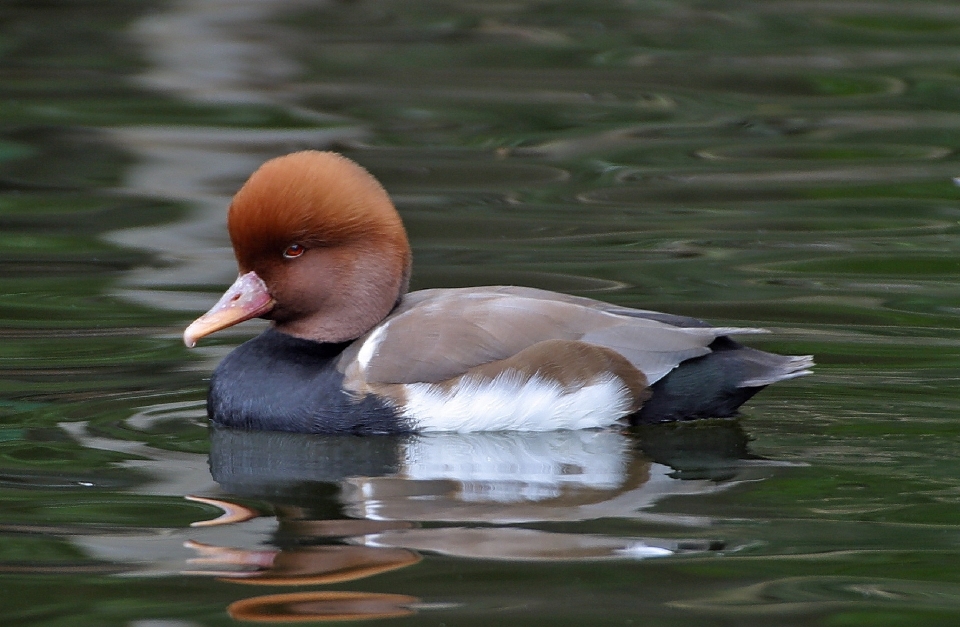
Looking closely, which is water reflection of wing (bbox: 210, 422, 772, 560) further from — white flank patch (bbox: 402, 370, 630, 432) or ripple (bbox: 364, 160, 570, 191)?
ripple (bbox: 364, 160, 570, 191)

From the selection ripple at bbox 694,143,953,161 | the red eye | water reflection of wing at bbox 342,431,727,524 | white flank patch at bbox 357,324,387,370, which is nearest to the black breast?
white flank patch at bbox 357,324,387,370

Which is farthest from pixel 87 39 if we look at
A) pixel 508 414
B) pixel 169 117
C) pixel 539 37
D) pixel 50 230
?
pixel 508 414

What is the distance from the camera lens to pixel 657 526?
4.90 m

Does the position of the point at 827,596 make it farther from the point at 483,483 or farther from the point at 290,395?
the point at 290,395

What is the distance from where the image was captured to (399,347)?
602cm

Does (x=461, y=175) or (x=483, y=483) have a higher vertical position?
(x=461, y=175)

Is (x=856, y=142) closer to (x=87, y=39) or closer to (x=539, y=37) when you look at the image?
(x=539, y=37)

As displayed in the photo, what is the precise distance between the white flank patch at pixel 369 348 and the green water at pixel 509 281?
30 cm

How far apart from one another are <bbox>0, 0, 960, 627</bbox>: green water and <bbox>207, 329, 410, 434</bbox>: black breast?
84 mm

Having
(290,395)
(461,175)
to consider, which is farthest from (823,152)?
(290,395)

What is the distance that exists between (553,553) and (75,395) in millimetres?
2633

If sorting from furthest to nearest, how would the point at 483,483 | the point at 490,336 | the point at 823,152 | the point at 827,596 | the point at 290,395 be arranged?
the point at 823,152, the point at 290,395, the point at 490,336, the point at 483,483, the point at 827,596

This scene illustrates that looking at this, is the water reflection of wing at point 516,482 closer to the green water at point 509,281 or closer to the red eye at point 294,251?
the green water at point 509,281

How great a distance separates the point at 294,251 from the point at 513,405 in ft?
3.27
